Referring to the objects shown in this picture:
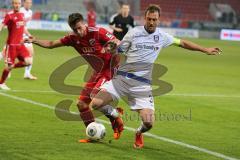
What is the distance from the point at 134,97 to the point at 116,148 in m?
0.83

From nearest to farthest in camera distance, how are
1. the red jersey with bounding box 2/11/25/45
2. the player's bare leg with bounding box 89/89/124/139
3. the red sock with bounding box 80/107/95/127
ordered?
the player's bare leg with bounding box 89/89/124/139 → the red sock with bounding box 80/107/95/127 → the red jersey with bounding box 2/11/25/45

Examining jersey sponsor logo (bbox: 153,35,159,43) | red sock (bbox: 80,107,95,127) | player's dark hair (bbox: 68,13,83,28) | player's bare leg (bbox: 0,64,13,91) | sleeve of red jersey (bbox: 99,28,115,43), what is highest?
player's dark hair (bbox: 68,13,83,28)

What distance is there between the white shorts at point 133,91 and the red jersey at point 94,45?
0.77 metres

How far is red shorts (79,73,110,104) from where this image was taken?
1014cm

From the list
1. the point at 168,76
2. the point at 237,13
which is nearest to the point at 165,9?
the point at 237,13

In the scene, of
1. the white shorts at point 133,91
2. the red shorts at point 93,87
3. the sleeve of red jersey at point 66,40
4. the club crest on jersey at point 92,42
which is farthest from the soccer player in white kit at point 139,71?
the sleeve of red jersey at point 66,40

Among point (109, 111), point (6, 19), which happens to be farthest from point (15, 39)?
point (109, 111)

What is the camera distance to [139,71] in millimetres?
9602

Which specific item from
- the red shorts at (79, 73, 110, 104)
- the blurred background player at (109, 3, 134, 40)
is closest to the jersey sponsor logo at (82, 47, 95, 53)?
the red shorts at (79, 73, 110, 104)

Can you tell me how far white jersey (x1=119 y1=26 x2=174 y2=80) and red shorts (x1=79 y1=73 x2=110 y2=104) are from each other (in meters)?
0.69

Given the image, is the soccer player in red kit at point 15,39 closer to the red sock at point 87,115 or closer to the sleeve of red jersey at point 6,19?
the sleeve of red jersey at point 6,19

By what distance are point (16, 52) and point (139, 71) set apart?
9284 mm

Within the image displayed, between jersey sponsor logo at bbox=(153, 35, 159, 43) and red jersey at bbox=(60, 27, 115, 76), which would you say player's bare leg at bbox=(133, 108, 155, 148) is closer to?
jersey sponsor logo at bbox=(153, 35, 159, 43)

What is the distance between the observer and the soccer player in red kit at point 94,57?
33.1ft
